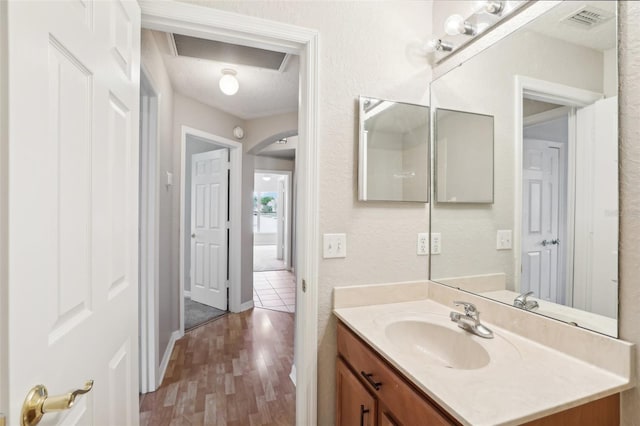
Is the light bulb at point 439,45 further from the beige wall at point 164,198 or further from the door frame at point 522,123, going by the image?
the beige wall at point 164,198

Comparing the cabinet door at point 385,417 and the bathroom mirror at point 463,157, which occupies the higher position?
the bathroom mirror at point 463,157

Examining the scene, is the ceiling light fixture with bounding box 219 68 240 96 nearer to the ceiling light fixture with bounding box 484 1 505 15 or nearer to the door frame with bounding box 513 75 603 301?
the ceiling light fixture with bounding box 484 1 505 15

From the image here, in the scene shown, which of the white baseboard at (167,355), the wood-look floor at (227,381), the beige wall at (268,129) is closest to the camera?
the wood-look floor at (227,381)

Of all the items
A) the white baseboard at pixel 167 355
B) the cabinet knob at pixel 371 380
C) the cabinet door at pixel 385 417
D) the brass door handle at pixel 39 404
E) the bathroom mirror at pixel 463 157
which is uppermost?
the bathroom mirror at pixel 463 157

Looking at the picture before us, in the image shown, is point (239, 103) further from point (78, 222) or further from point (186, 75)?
point (78, 222)

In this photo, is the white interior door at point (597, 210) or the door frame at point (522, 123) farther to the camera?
the door frame at point (522, 123)

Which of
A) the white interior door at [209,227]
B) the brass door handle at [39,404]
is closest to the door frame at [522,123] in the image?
the brass door handle at [39,404]

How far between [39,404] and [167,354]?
2268mm

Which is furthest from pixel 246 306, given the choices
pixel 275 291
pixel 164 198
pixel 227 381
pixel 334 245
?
pixel 334 245

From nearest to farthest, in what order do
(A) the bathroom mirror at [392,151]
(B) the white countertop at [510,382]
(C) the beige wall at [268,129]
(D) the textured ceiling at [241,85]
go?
(B) the white countertop at [510,382] < (A) the bathroom mirror at [392,151] < (D) the textured ceiling at [241,85] < (C) the beige wall at [268,129]

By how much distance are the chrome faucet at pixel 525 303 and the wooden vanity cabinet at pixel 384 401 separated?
31 cm

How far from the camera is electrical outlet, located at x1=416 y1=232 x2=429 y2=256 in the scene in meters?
1.56

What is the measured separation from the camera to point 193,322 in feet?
10.9

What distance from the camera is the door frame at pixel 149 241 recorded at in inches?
80.6
